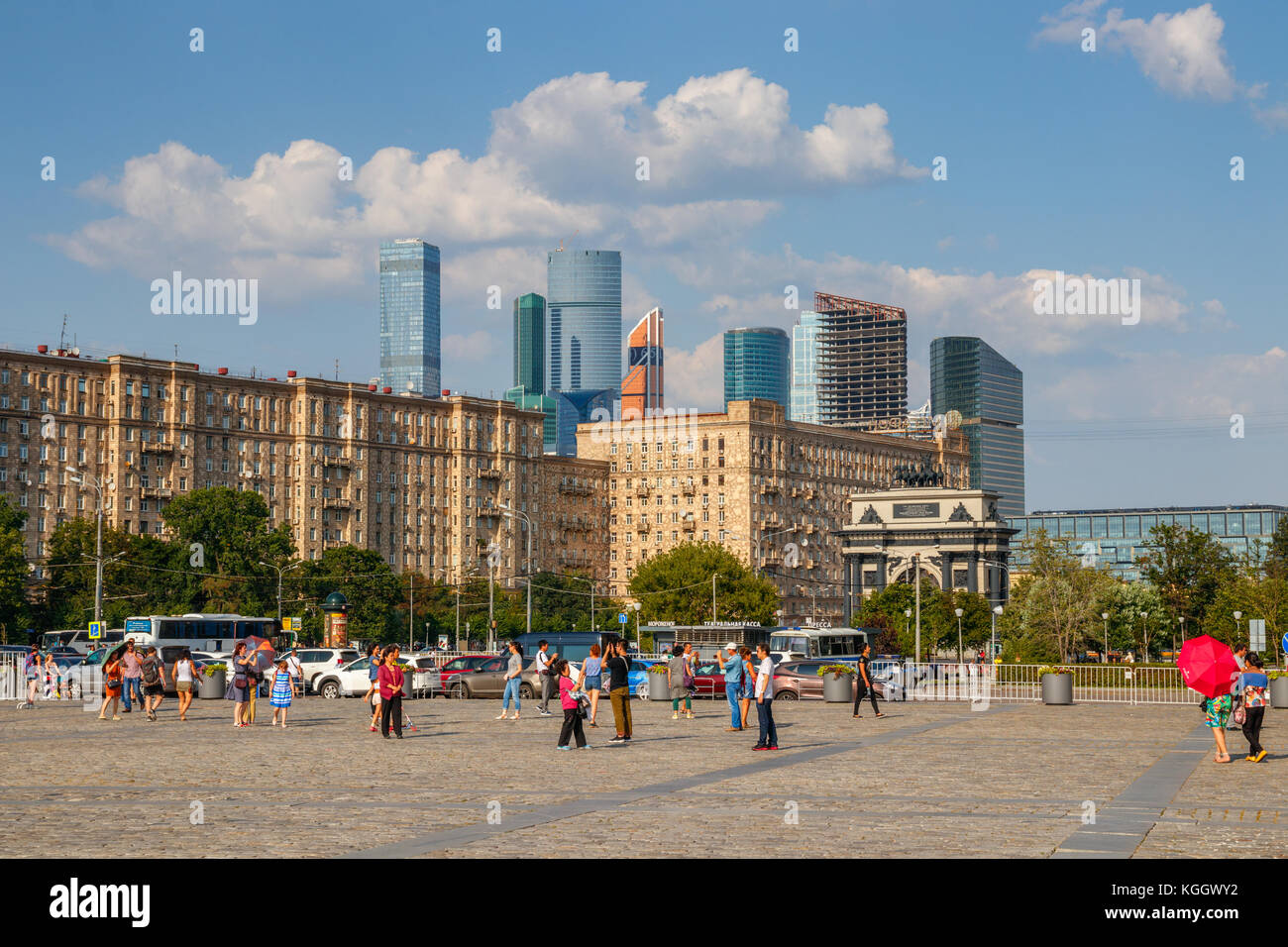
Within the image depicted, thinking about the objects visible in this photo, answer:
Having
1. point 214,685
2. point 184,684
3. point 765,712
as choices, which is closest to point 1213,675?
point 765,712

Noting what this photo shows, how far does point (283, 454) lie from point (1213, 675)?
155 m

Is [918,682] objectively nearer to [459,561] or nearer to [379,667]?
[379,667]

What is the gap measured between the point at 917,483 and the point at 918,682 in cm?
12953

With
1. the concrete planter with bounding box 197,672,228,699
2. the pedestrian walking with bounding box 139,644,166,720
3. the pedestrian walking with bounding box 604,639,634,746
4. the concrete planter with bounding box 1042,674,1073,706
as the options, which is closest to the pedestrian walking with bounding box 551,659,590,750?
the pedestrian walking with bounding box 604,639,634,746

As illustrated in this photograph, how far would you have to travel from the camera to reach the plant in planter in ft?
168

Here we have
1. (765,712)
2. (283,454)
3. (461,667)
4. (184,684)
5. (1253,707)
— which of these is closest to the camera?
(1253,707)

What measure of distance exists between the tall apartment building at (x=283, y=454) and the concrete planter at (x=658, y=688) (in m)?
109

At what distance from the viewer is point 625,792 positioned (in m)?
19.8

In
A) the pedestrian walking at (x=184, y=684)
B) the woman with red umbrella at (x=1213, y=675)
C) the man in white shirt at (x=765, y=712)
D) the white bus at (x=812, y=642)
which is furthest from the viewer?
the white bus at (x=812, y=642)

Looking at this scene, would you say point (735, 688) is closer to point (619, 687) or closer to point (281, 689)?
point (619, 687)

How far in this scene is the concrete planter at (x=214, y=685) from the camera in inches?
2141

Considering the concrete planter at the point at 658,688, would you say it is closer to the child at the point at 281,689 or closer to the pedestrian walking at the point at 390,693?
the child at the point at 281,689

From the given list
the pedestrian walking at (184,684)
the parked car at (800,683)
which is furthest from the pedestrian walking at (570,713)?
the parked car at (800,683)

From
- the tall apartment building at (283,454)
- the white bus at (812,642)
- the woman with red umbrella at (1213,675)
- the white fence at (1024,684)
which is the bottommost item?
the white fence at (1024,684)
